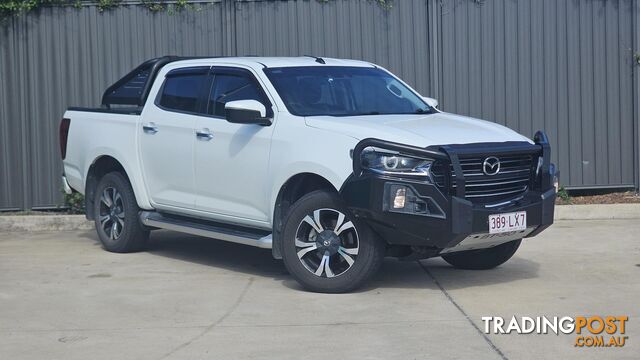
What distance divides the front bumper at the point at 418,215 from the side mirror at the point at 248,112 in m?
1.11

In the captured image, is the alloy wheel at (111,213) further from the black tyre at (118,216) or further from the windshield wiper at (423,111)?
the windshield wiper at (423,111)

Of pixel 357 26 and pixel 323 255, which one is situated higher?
pixel 357 26

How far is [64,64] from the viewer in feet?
40.0

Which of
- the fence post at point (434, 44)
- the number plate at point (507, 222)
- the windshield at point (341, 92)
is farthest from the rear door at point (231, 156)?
the fence post at point (434, 44)

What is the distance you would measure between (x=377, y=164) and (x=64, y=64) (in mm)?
5977

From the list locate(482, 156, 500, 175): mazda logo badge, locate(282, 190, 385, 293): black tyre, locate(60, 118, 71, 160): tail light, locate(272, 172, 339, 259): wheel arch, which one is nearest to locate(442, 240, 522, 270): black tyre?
locate(482, 156, 500, 175): mazda logo badge

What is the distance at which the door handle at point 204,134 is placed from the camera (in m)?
8.80

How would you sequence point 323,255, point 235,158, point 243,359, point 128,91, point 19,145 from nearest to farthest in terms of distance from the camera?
point 243,359 < point 323,255 < point 235,158 < point 128,91 < point 19,145

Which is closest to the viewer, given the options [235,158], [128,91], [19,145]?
[235,158]

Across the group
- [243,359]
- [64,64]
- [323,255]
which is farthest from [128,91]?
[243,359]

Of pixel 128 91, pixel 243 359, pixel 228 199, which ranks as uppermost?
pixel 128 91

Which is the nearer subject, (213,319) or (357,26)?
(213,319)

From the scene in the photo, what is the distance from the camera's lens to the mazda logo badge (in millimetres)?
7688

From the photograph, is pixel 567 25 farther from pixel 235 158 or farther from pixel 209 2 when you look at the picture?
pixel 235 158
